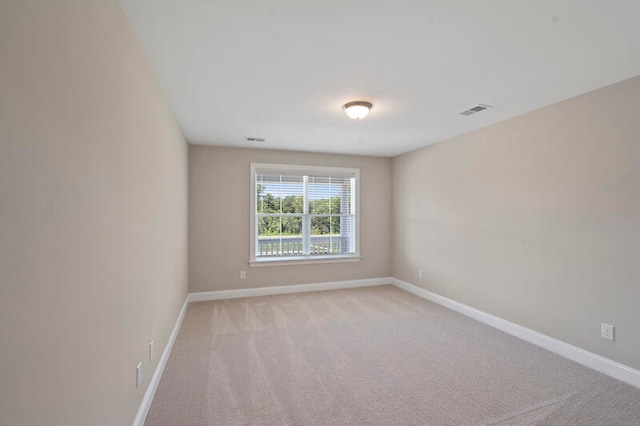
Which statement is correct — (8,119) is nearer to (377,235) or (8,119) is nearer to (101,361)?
(101,361)

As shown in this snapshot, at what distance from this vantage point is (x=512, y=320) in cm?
348

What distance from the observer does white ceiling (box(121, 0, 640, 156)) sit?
65.9 inches

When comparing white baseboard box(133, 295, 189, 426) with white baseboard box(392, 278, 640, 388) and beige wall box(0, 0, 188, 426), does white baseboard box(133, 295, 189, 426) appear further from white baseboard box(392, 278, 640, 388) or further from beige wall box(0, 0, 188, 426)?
white baseboard box(392, 278, 640, 388)

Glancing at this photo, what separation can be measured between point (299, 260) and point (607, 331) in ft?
12.5

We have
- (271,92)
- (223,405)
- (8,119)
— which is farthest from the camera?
(271,92)

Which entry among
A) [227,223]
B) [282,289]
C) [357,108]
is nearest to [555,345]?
[357,108]

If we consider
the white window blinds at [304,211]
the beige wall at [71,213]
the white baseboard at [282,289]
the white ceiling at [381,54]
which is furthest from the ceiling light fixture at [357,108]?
the white baseboard at [282,289]

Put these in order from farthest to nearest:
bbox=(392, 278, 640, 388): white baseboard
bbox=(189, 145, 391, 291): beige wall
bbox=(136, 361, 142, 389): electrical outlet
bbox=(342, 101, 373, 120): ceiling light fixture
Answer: bbox=(189, 145, 391, 291): beige wall → bbox=(342, 101, 373, 120): ceiling light fixture → bbox=(392, 278, 640, 388): white baseboard → bbox=(136, 361, 142, 389): electrical outlet

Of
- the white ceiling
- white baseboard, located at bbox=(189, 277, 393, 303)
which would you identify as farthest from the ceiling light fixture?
white baseboard, located at bbox=(189, 277, 393, 303)

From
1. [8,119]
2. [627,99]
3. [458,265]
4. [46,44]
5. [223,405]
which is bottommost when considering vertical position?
[223,405]

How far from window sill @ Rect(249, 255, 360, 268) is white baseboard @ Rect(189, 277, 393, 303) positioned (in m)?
0.38

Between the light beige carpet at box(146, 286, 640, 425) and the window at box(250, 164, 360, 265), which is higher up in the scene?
the window at box(250, 164, 360, 265)

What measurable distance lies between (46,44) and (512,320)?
14.1 feet

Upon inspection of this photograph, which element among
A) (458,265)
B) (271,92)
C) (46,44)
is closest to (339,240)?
(458,265)
